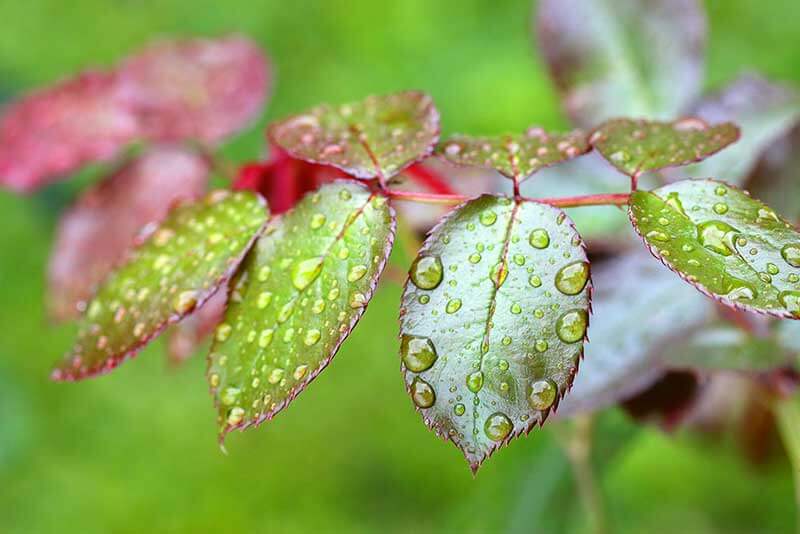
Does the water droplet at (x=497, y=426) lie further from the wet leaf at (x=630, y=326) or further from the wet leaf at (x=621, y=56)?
the wet leaf at (x=621, y=56)

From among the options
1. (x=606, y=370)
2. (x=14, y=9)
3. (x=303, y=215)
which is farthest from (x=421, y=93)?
(x=14, y=9)

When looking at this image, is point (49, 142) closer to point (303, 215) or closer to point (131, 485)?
point (303, 215)

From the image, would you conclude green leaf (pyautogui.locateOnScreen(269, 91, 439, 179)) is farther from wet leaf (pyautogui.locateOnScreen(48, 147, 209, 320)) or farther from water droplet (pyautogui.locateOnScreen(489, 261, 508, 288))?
wet leaf (pyautogui.locateOnScreen(48, 147, 209, 320))

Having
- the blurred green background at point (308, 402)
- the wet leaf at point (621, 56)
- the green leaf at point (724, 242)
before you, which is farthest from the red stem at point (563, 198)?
the blurred green background at point (308, 402)

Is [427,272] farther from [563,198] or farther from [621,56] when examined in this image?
[621,56]

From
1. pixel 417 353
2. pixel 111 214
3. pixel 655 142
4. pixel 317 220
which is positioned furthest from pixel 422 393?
pixel 111 214
